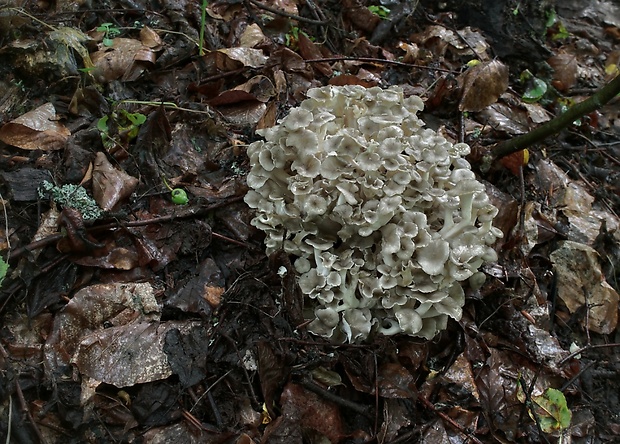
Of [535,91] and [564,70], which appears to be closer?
[535,91]

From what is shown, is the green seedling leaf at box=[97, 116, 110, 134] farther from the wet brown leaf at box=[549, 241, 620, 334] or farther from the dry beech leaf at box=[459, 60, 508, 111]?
the wet brown leaf at box=[549, 241, 620, 334]

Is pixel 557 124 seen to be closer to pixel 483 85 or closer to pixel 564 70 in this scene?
pixel 483 85

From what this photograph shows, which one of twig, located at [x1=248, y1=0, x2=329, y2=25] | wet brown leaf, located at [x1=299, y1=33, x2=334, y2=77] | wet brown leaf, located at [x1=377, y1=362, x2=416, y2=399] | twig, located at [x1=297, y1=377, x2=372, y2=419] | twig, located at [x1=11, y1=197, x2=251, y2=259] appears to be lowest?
twig, located at [x1=297, y1=377, x2=372, y2=419]

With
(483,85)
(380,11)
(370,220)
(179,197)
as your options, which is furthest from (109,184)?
(380,11)

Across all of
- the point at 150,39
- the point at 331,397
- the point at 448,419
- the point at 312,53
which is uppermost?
the point at 150,39

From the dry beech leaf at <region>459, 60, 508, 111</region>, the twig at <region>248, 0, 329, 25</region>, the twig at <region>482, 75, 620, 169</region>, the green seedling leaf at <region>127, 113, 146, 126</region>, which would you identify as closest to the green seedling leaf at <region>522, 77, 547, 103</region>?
the dry beech leaf at <region>459, 60, 508, 111</region>

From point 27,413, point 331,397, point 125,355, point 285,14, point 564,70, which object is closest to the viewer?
point 27,413

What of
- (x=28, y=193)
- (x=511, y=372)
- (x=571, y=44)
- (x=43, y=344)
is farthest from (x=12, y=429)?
(x=571, y=44)

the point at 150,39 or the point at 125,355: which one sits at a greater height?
the point at 150,39
